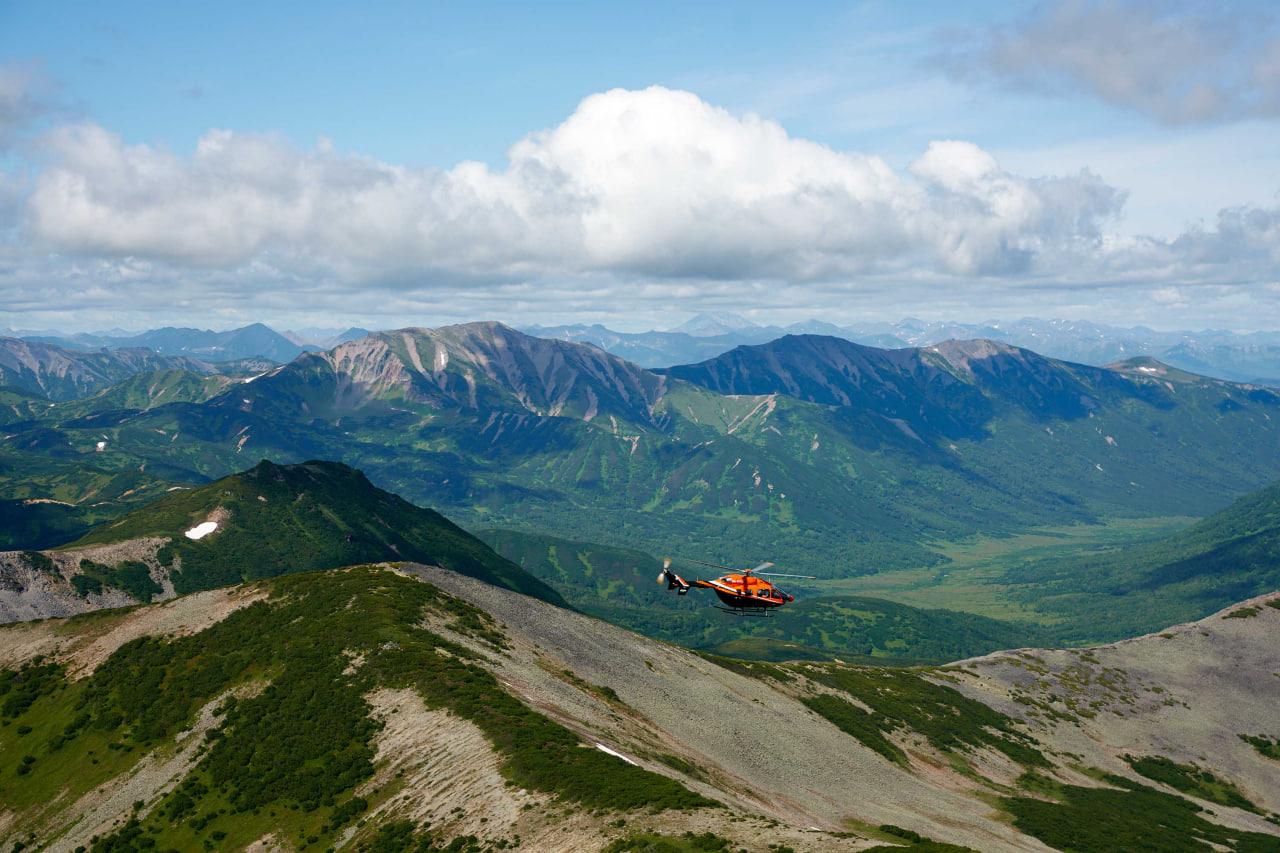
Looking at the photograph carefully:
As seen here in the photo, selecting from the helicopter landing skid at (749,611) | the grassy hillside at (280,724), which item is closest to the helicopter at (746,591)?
the helicopter landing skid at (749,611)

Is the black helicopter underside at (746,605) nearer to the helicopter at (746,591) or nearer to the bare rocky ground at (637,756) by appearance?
the helicopter at (746,591)

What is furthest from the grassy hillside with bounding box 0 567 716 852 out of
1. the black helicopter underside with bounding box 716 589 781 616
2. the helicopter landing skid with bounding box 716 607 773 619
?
the helicopter landing skid with bounding box 716 607 773 619

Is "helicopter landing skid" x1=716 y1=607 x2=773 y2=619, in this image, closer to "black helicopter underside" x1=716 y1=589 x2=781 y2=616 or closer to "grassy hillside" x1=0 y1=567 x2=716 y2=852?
"black helicopter underside" x1=716 y1=589 x2=781 y2=616

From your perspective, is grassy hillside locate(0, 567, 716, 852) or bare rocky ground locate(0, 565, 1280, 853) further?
grassy hillside locate(0, 567, 716, 852)

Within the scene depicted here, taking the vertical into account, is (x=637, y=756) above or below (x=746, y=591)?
below

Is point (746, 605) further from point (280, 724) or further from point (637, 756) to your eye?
point (280, 724)

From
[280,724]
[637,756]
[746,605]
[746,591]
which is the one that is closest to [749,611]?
[746,605]

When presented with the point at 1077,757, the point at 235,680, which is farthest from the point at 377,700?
the point at 1077,757

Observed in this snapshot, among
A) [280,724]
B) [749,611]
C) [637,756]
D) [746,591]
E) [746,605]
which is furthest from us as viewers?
[749,611]
